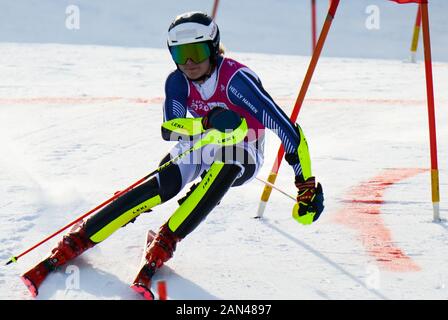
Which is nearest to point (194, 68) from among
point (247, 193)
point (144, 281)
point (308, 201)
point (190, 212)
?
point (190, 212)

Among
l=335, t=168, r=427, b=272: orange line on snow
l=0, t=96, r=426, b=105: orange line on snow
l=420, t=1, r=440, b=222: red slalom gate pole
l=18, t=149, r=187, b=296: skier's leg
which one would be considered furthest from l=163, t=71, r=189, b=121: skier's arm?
l=0, t=96, r=426, b=105: orange line on snow

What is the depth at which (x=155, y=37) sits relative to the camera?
1428 centimetres

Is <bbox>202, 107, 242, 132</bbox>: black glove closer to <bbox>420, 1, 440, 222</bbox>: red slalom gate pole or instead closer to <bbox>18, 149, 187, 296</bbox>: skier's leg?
<bbox>18, 149, 187, 296</bbox>: skier's leg

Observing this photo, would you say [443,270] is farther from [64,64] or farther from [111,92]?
[64,64]

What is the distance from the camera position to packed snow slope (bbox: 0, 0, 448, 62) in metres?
13.7

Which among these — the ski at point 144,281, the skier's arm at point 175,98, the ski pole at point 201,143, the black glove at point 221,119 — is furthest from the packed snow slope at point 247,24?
the ski at point 144,281

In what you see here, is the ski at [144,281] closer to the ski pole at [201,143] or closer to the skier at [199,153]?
the skier at [199,153]

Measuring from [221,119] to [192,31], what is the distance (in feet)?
1.66

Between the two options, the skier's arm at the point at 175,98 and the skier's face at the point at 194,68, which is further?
the skier's arm at the point at 175,98

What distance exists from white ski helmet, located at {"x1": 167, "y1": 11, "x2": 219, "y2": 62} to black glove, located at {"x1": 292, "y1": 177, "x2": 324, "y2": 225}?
2.94 feet

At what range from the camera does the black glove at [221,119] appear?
13.3 ft

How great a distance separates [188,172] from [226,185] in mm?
372

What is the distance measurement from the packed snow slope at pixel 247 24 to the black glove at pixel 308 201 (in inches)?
361

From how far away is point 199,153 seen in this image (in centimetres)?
438
